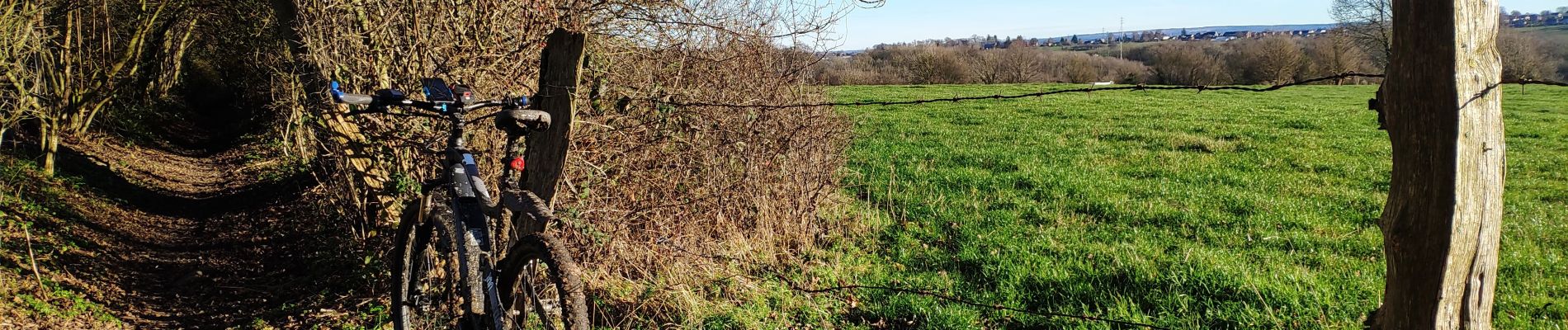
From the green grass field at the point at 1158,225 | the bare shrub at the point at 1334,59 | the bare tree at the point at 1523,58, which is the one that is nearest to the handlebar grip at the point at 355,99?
the green grass field at the point at 1158,225

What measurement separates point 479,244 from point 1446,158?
2.93 meters

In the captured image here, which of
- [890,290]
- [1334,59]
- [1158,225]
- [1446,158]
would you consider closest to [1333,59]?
[1334,59]

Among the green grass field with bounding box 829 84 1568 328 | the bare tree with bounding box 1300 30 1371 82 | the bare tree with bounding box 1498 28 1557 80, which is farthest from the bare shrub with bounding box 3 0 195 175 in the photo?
the bare tree with bounding box 1300 30 1371 82

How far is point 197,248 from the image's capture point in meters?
6.58

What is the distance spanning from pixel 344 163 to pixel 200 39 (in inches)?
519

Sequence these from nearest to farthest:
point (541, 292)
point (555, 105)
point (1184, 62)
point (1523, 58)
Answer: point (541, 292), point (555, 105), point (1523, 58), point (1184, 62)

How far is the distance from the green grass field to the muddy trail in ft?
10.8

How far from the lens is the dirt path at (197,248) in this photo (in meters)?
4.98

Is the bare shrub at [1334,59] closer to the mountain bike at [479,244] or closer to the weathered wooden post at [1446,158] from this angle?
the weathered wooden post at [1446,158]

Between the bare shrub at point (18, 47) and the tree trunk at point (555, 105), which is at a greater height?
the bare shrub at point (18, 47)

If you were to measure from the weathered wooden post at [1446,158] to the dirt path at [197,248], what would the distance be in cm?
503

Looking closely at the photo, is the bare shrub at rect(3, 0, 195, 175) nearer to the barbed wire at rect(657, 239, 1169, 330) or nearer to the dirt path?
the dirt path

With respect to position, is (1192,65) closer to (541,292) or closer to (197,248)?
(197,248)

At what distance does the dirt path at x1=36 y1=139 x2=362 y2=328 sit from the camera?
16.3ft
